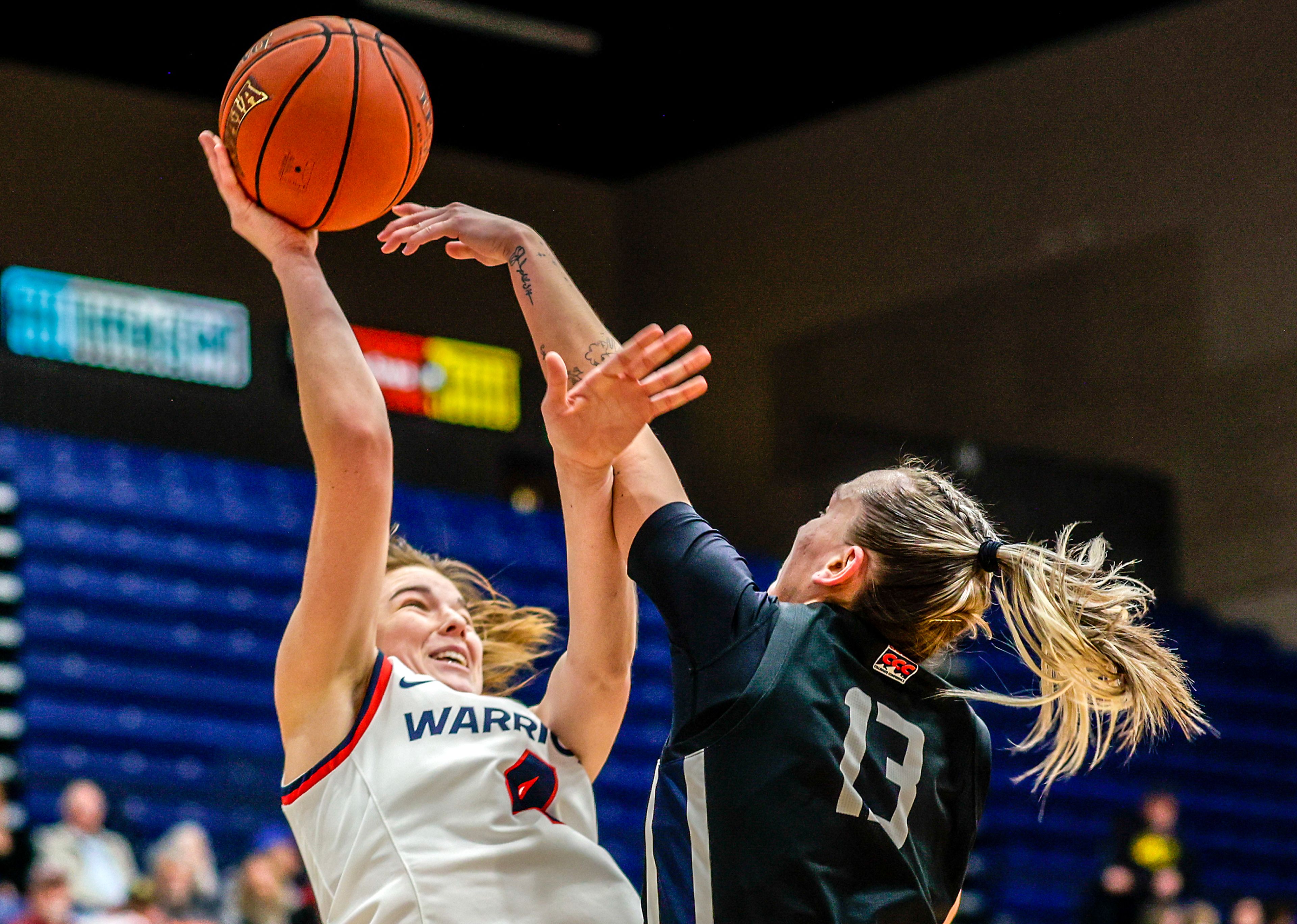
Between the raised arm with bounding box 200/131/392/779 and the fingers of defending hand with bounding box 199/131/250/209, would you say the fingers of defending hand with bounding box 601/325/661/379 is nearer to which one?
the raised arm with bounding box 200/131/392/779

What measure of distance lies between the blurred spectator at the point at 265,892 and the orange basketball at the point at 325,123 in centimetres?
527

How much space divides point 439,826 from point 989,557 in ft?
3.16

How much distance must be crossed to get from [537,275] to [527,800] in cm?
90

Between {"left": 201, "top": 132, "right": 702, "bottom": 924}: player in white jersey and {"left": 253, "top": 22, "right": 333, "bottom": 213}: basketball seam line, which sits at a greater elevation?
{"left": 253, "top": 22, "right": 333, "bottom": 213}: basketball seam line

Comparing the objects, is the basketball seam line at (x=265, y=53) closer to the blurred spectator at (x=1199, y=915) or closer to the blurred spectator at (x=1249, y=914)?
the blurred spectator at (x=1199, y=915)

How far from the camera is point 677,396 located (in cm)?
231

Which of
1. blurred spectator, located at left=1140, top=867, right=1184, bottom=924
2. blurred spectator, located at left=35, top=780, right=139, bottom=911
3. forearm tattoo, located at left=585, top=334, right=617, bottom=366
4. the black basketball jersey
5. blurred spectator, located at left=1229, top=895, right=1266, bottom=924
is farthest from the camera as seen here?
blurred spectator, located at left=1229, top=895, right=1266, bottom=924

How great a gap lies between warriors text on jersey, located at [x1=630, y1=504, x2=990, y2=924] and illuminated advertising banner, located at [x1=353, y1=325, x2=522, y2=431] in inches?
381

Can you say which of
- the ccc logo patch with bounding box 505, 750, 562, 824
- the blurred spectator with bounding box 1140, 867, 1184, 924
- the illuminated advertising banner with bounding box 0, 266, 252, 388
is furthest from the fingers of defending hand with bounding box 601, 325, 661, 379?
the illuminated advertising banner with bounding box 0, 266, 252, 388

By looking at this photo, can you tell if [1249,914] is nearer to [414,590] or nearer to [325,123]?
[414,590]

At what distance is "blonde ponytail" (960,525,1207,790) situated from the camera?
237 centimetres

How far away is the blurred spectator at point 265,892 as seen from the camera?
24.7ft

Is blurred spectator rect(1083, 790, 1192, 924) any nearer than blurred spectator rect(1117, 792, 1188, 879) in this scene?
Yes

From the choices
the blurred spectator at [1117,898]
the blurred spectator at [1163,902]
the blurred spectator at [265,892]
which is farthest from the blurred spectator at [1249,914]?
the blurred spectator at [265,892]
